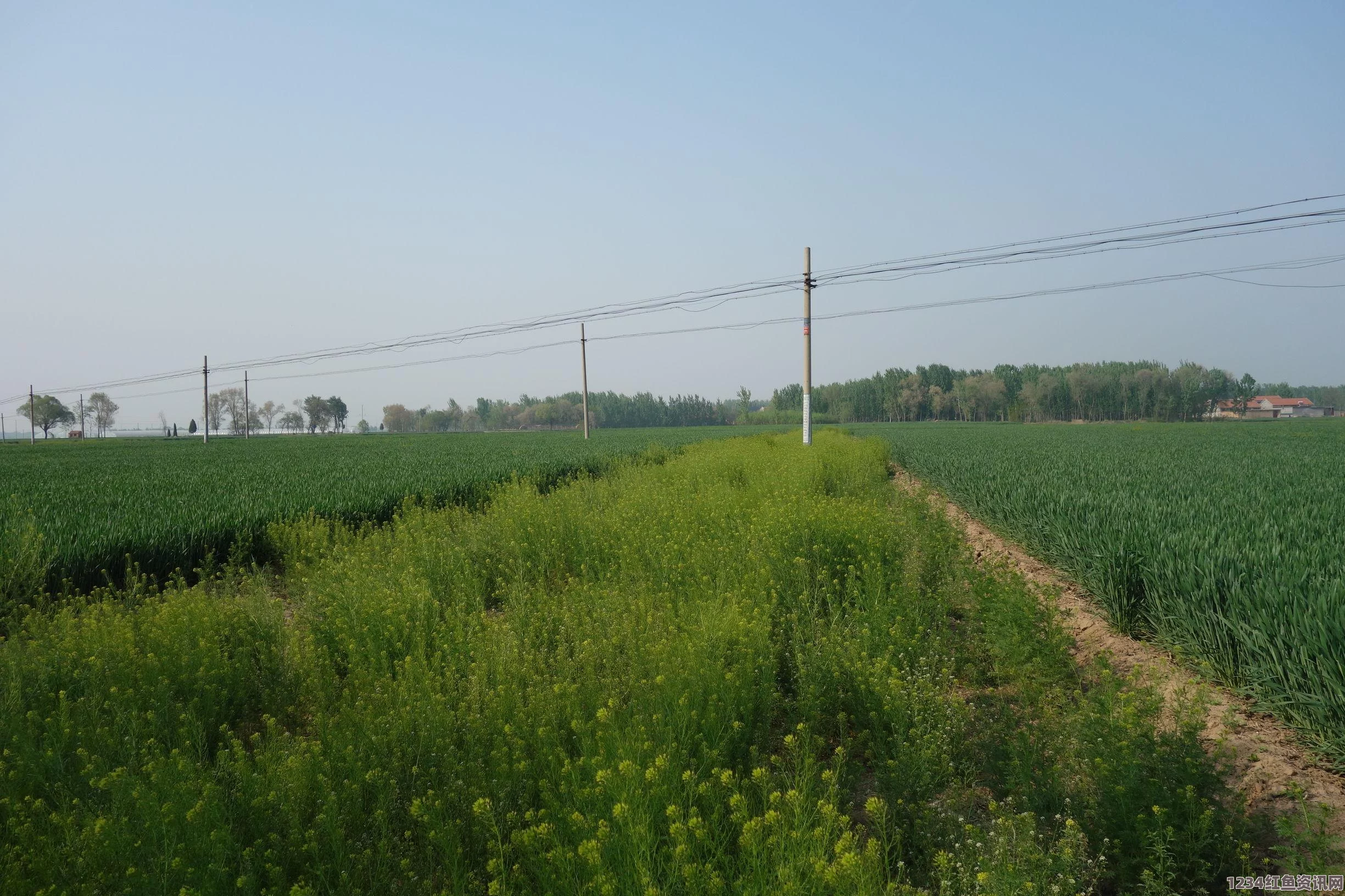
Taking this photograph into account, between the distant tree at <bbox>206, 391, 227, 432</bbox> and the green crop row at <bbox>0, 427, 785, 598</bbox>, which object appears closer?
the green crop row at <bbox>0, 427, 785, 598</bbox>

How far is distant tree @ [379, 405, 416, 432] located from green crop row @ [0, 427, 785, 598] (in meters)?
123

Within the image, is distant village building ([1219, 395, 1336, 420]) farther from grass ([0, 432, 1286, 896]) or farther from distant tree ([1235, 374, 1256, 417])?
grass ([0, 432, 1286, 896])

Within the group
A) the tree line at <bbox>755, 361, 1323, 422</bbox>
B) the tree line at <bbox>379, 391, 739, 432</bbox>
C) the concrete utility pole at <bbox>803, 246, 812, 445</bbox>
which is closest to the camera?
the concrete utility pole at <bbox>803, 246, 812, 445</bbox>

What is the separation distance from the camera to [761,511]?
28.1 ft

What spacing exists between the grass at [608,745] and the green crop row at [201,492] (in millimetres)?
1431

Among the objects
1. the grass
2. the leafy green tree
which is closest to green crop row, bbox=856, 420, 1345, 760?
the grass

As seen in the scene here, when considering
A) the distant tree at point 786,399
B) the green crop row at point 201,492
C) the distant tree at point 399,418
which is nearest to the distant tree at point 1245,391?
the distant tree at point 786,399

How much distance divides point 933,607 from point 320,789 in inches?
200

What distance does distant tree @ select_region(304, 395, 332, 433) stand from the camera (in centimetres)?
12625

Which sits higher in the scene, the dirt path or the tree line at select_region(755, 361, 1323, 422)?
the tree line at select_region(755, 361, 1323, 422)

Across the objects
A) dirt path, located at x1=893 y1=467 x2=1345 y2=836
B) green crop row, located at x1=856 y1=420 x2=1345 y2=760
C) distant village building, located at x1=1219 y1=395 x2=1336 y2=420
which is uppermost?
distant village building, located at x1=1219 y1=395 x2=1336 y2=420

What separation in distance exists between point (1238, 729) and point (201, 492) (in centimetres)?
1520

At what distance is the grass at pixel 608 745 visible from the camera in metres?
2.77

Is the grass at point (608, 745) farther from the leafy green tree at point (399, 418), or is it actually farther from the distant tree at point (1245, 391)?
the leafy green tree at point (399, 418)
